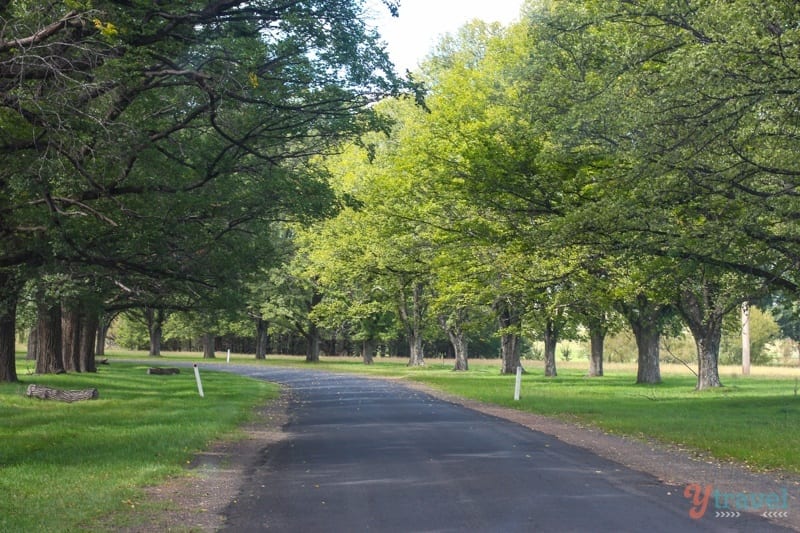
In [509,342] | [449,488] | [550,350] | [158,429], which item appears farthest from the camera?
[509,342]

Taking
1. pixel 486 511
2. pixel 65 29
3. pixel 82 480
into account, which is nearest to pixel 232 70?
pixel 65 29

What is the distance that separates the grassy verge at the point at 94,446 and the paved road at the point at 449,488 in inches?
58.6

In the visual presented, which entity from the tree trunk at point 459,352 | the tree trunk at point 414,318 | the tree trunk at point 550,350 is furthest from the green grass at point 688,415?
the tree trunk at point 414,318

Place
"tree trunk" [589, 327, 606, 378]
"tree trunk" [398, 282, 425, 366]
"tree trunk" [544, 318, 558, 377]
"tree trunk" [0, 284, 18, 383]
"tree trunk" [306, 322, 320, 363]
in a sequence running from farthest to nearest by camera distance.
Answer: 1. "tree trunk" [306, 322, 320, 363]
2. "tree trunk" [398, 282, 425, 366]
3. "tree trunk" [589, 327, 606, 378]
4. "tree trunk" [544, 318, 558, 377]
5. "tree trunk" [0, 284, 18, 383]

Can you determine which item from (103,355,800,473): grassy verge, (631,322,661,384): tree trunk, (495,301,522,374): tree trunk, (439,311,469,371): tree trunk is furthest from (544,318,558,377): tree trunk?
(103,355,800,473): grassy verge

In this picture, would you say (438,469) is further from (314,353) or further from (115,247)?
(314,353)

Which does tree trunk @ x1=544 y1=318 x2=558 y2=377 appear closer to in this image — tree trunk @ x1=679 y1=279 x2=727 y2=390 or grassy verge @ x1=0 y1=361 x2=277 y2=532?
tree trunk @ x1=679 y1=279 x2=727 y2=390

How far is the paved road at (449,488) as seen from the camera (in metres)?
8.29

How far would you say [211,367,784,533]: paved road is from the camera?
829 cm

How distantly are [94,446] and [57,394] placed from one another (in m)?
10.1

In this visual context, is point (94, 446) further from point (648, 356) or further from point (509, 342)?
point (509, 342)

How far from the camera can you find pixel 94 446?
571 inches

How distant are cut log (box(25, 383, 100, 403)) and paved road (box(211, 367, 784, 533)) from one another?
30.8 feet

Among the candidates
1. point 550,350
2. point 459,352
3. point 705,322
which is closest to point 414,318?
point 459,352
